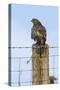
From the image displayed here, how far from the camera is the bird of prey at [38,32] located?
2.60m

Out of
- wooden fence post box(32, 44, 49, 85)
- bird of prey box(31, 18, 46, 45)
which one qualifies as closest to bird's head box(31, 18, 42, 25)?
bird of prey box(31, 18, 46, 45)

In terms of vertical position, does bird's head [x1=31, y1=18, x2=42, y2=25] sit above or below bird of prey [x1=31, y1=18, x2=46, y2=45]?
above

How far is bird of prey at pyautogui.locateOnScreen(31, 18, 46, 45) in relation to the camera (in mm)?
2604

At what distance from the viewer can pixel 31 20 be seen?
102 inches

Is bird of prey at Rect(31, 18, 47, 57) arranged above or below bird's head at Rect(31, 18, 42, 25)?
below

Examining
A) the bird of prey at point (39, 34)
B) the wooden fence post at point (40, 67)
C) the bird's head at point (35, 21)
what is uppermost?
the bird's head at point (35, 21)

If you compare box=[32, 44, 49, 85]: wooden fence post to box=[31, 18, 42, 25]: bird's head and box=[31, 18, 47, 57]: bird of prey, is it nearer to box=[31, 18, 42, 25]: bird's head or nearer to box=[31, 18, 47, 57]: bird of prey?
box=[31, 18, 47, 57]: bird of prey

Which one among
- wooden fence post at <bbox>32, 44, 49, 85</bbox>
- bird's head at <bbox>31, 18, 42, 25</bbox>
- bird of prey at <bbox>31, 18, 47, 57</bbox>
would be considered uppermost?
bird's head at <bbox>31, 18, 42, 25</bbox>

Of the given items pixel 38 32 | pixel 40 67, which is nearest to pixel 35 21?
pixel 38 32

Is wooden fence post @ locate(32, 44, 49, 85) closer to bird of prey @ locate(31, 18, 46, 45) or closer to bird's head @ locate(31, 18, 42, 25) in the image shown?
bird of prey @ locate(31, 18, 46, 45)

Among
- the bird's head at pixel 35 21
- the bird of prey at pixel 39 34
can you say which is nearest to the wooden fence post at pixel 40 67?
the bird of prey at pixel 39 34

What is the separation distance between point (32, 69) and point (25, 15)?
58 centimetres

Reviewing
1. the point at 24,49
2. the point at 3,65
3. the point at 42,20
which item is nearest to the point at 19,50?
the point at 24,49

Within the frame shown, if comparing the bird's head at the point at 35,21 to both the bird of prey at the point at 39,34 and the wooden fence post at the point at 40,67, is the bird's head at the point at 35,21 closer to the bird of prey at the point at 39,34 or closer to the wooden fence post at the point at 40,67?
the bird of prey at the point at 39,34
